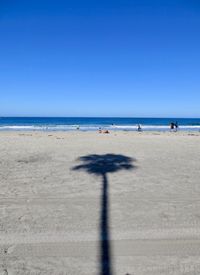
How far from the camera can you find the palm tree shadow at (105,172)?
159 inches

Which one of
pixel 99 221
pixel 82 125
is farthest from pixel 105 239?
pixel 82 125

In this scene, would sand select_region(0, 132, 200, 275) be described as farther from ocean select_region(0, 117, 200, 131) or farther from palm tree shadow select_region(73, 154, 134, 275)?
ocean select_region(0, 117, 200, 131)

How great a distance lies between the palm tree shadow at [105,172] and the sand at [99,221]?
2 cm

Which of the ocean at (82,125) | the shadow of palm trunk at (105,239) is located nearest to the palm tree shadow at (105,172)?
the shadow of palm trunk at (105,239)

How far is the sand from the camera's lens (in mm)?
3936

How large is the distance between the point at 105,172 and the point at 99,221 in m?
4.17

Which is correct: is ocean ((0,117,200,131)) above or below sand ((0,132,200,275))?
above

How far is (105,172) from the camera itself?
9594mm

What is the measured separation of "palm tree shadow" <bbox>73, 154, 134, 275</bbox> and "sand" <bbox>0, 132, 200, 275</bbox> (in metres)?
0.02

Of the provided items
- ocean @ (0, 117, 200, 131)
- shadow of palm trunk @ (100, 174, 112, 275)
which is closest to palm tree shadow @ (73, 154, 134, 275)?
shadow of palm trunk @ (100, 174, 112, 275)

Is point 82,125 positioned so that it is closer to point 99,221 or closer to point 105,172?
point 105,172

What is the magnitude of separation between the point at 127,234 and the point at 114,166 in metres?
5.87

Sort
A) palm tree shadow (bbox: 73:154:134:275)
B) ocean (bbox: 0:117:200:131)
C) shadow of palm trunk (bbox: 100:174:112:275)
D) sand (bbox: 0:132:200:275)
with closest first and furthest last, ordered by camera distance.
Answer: shadow of palm trunk (bbox: 100:174:112:275) < sand (bbox: 0:132:200:275) < palm tree shadow (bbox: 73:154:134:275) < ocean (bbox: 0:117:200:131)

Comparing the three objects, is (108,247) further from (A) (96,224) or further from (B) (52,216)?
(B) (52,216)
